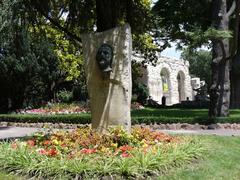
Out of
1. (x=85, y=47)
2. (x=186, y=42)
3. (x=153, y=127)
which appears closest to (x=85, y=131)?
(x=85, y=47)

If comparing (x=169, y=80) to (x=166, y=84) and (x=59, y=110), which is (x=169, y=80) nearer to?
(x=166, y=84)

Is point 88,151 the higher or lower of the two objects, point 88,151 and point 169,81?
the lower

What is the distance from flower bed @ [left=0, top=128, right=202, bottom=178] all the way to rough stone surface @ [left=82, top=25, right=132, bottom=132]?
0.50 meters

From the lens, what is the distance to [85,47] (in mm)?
10344

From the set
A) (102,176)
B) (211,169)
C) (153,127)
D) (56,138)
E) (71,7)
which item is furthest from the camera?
(153,127)

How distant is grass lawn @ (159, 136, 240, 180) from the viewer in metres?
7.74

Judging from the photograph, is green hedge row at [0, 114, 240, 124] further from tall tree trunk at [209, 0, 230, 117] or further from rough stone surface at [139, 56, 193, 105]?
rough stone surface at [139, 56, 193, 105]

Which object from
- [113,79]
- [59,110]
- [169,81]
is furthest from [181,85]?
[113,79]

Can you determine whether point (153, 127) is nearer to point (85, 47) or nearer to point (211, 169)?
point (85, 47)

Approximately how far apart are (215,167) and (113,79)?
2917 millimetres

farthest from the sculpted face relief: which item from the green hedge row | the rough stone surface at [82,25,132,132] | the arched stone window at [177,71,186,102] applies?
the arched stone window at [177,71,186,102]

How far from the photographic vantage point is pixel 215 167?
27.5ft

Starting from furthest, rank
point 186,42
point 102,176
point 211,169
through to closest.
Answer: point 186,42
point 211,169
point 102,176

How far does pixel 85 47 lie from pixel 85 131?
5.85 feet
